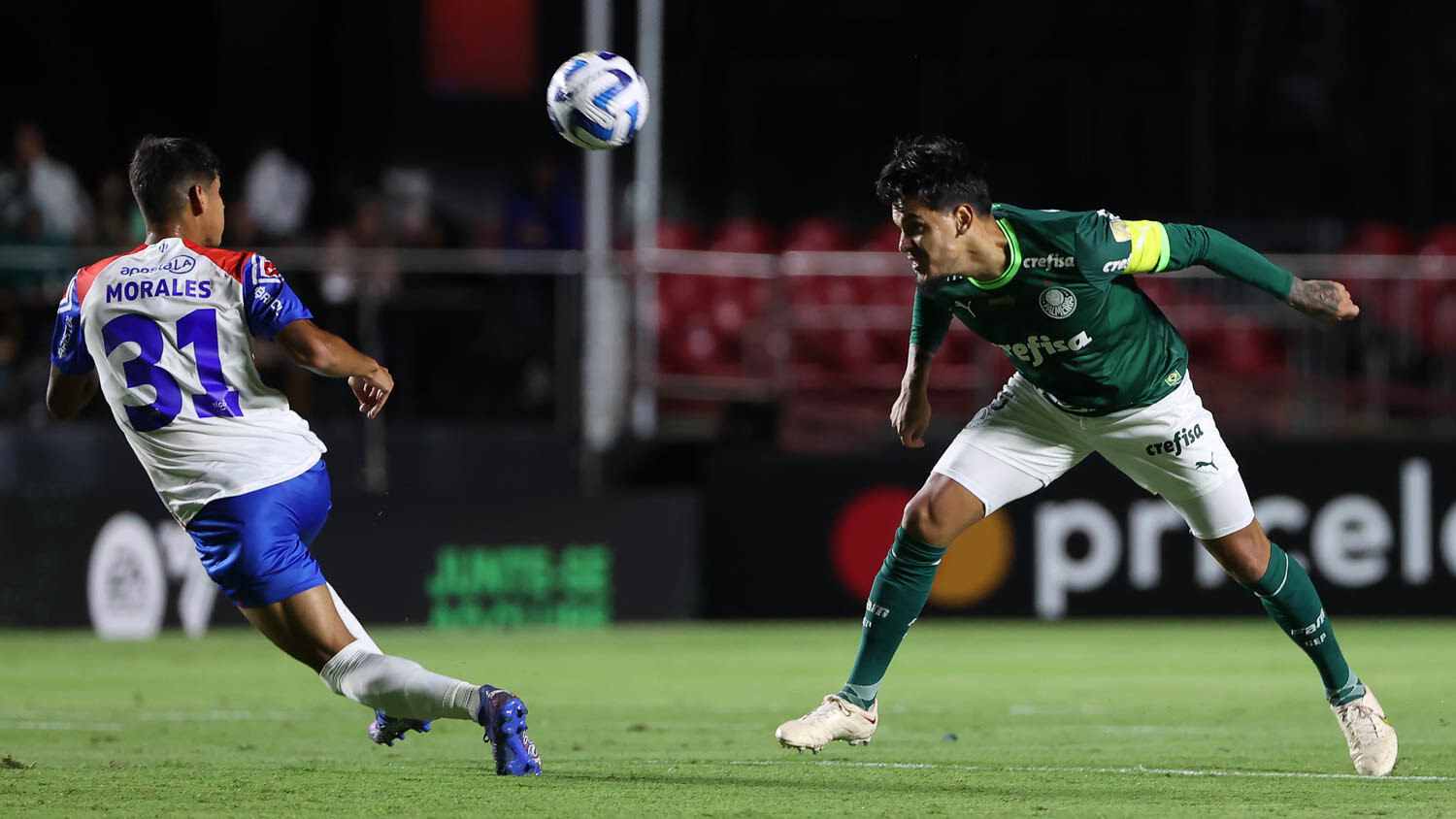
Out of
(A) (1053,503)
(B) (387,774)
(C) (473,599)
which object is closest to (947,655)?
(A) (1053,503)

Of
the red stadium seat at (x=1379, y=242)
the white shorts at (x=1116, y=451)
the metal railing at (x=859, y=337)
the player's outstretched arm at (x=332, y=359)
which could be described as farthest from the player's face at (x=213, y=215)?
the red stadium seat at (x=1379, y=242)

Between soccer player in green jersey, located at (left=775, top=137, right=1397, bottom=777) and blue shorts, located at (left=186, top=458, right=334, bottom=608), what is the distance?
1.66m

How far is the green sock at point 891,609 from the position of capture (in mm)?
6469

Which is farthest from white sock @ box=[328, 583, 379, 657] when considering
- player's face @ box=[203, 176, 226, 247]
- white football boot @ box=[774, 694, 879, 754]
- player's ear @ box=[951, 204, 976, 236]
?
player's ear @ box=[951, 204, 976, 236]

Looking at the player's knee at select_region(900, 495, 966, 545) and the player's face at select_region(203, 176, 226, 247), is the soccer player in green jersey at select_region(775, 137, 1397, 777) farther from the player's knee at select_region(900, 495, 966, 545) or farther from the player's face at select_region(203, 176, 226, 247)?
the player's face at select_region(203, 176, 226, 247)

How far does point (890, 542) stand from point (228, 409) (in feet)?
27.4

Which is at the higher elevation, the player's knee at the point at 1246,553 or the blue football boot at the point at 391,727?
the player's knee at the point at 1246,553

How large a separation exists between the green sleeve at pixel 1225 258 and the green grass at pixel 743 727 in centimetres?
154

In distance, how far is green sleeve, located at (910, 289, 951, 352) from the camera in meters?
6.49

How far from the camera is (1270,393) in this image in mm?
14594

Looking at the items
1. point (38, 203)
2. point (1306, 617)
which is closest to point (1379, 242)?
point (38, 203)

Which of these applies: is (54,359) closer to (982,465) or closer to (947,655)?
(982,465)

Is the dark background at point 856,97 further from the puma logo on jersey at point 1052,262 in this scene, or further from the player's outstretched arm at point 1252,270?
the puma logo on jersey at point 1052,262

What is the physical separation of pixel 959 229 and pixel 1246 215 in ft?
48.5
